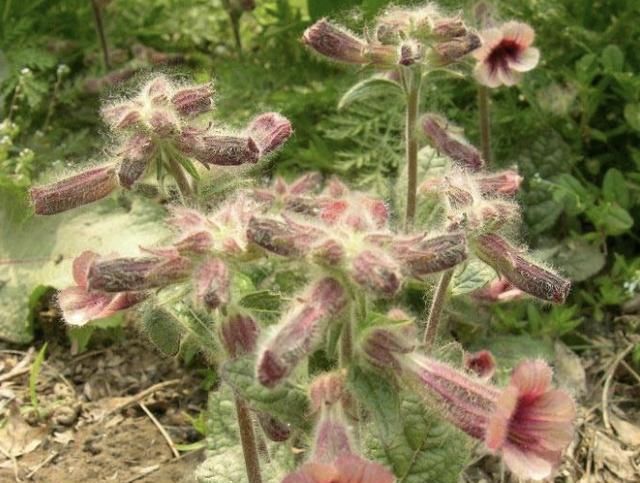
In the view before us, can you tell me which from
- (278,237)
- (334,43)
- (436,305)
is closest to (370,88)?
(334,43)

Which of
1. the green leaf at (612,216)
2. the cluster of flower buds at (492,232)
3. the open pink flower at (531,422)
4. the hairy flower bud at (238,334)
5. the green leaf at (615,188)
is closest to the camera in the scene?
the open pink flower at (531,422)

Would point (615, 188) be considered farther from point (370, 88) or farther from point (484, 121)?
point (370, 88)

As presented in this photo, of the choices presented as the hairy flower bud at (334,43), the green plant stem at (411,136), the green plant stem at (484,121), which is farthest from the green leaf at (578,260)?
the hairy flower bud at (334,43)

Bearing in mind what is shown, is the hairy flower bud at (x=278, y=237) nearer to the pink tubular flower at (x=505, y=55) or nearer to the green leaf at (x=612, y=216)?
the pink tubular flower at (x=505, y=55)

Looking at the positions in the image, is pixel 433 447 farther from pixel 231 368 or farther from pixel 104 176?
pixel 104 176

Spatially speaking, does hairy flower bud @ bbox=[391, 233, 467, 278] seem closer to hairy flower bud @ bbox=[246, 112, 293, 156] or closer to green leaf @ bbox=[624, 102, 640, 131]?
hairy flower bud @ bbox=[246, 112, 293, 156]
